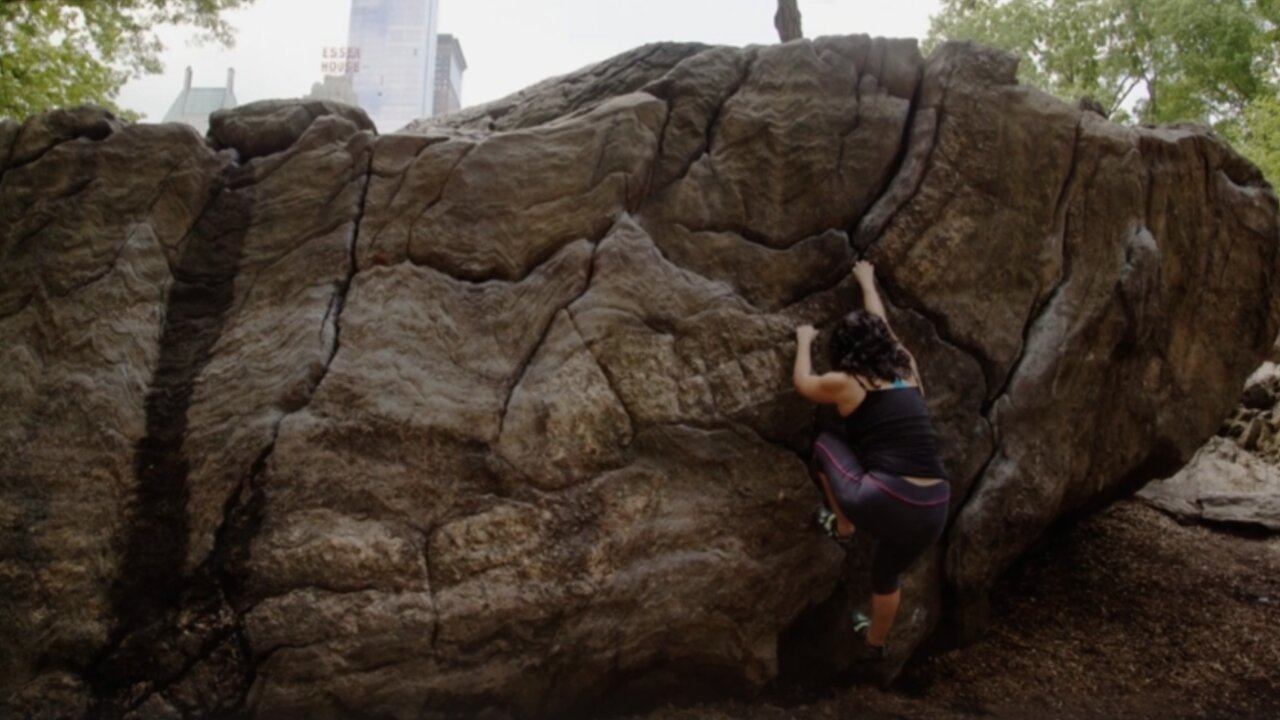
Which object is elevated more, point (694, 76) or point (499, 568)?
point (694, 76)

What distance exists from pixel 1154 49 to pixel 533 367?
26.8 meters

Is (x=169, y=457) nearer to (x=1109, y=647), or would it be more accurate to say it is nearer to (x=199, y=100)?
(x=1109, y=647)

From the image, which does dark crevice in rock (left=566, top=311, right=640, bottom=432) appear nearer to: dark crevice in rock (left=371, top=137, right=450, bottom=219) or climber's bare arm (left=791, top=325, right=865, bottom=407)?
climber's bare arm (left=791, top=325, right=865, bottom=407)

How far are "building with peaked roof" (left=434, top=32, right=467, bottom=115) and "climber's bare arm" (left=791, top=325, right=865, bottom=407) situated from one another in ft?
97.9

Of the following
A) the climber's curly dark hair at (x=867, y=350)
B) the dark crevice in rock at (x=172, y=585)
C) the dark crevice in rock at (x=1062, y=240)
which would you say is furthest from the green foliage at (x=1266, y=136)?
the dark crevice in rock at (x=172, y=585)

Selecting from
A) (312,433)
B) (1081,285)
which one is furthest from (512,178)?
(1081,285)

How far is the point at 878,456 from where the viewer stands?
5180 mm

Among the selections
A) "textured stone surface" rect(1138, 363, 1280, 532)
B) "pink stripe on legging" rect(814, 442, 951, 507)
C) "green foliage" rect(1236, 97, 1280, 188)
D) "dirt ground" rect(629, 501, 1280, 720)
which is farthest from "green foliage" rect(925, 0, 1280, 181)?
"pink stripe on legging" rect(814, 442, 951, 507)

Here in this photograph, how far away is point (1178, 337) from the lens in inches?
282

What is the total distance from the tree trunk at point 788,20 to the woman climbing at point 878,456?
6.45m

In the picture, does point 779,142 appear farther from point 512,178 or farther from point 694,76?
point 512,178

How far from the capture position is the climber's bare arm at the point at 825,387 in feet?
17.6

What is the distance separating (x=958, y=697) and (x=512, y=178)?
15.9 feet

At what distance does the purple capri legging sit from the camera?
16.6 feet
